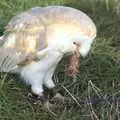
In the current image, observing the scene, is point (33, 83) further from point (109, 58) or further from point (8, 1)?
point (8, 1)

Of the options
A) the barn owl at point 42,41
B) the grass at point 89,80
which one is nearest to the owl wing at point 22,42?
the barn owl at point 42,41

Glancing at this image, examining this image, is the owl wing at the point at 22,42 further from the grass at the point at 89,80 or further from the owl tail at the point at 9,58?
the grass at the point at 89,80

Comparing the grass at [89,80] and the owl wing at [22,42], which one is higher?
the owl wing at [22,42]

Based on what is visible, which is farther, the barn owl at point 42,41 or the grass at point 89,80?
the grass at point 89,80

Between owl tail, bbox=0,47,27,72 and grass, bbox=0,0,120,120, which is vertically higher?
owl tail, bbox=0,47,27,72

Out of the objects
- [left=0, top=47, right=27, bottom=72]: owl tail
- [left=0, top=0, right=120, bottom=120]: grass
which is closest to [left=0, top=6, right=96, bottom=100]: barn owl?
[left=0, top=47, right=27, bottom=72]: owl tail

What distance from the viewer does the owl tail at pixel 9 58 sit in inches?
106

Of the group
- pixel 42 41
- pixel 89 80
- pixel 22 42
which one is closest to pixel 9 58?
pixel 22 42

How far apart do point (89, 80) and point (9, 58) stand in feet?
1.77

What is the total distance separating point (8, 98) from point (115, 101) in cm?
54

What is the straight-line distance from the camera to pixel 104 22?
150 inches

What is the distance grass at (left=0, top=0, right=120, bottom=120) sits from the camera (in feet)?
9.04

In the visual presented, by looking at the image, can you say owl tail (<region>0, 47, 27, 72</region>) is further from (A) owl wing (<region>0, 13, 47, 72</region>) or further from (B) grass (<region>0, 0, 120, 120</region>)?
(B) grass (<region>0, 0, 120, 120</region>)

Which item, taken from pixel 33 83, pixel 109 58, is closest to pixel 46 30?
pixel 33 83
